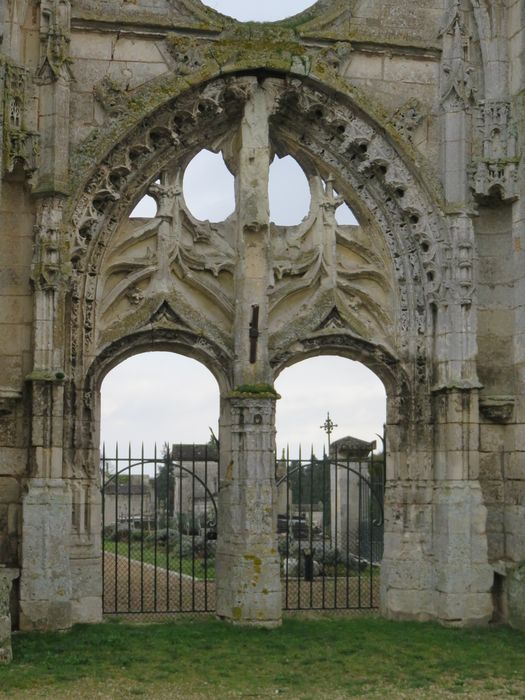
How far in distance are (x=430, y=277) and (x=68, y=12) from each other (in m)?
4.99

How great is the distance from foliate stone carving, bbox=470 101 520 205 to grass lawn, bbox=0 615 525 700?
488 cm

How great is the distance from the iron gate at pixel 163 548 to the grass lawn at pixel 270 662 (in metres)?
1.47

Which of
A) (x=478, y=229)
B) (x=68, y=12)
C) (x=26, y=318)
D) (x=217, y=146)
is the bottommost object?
(x=26, y=318)

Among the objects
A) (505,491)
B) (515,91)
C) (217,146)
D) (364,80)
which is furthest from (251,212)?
(505,491)

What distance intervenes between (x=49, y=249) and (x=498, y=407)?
5.28 meters

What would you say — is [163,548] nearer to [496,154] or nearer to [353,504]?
A: [353,504]

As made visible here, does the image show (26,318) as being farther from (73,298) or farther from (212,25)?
(212,25)

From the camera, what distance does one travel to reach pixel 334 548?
18.6 meters

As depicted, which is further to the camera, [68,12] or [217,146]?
[217,146]

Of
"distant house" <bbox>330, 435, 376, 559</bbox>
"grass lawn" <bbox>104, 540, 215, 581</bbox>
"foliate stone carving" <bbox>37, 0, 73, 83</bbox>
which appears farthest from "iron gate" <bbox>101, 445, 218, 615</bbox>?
"foliate stone carving" <bbox>37, 0, 73, 83</bbox>

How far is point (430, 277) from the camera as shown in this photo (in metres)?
14.2

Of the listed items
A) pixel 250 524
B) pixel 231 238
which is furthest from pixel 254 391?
pixel 231 238

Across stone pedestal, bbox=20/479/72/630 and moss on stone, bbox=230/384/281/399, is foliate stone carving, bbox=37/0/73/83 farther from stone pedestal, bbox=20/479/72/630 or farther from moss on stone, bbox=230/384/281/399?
stone pedestal, bbox=20/479/72/630

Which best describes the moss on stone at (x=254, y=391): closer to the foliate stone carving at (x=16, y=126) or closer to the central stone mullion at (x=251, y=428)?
the central stone mullion at (x=251, y=428)
